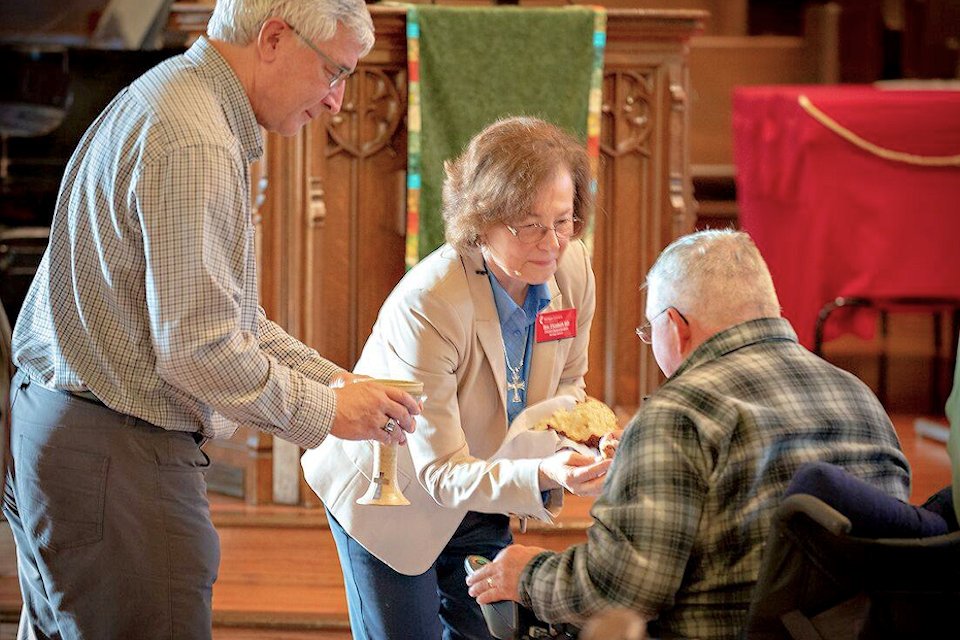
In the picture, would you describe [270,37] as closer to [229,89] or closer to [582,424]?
[229,89]

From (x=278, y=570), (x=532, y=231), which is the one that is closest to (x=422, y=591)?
(x=532, y=231)

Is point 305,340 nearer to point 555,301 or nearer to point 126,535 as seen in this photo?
point 555,301

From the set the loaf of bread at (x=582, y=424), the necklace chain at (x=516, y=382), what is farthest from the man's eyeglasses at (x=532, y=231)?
the loaf of bread at (x=582, y=424)

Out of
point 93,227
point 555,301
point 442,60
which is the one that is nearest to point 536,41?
→ point 442,60

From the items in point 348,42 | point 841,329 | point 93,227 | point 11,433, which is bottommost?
point 841,329

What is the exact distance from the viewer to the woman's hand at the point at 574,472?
2.10 m

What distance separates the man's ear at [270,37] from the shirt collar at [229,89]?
6cm

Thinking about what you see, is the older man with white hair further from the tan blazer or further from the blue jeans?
the blue jeans

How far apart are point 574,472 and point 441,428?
0.87ft

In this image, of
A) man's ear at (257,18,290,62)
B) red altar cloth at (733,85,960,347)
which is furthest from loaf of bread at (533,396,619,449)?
red altar cloth at (733,85,960,347)

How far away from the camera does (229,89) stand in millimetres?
1932

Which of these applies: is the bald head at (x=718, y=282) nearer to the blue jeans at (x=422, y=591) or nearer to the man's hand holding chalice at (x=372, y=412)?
the man's hand holding chalice at (x=372, y=412)

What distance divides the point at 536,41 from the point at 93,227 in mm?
2329

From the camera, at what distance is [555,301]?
246 centimetres
